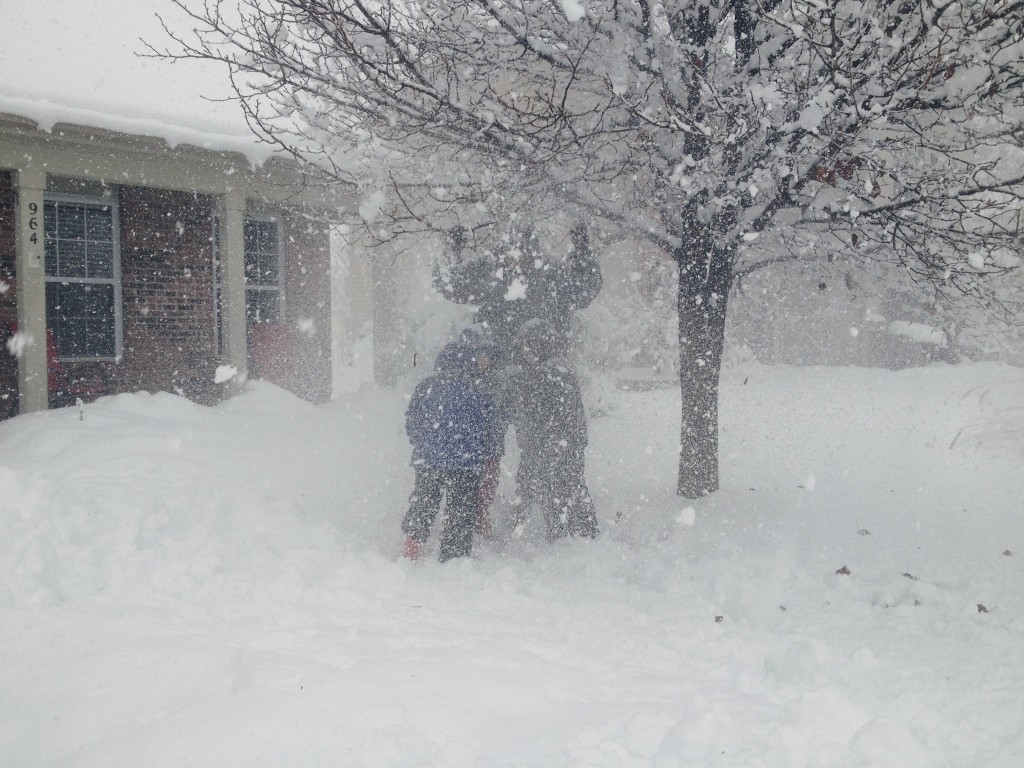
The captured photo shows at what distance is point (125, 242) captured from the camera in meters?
8.70

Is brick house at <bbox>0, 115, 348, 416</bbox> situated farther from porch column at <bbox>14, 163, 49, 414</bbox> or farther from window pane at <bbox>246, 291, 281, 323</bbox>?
window pane at <bbox>246, 291, 281, 323</bbox>

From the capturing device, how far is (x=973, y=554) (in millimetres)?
4512

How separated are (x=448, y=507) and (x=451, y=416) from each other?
622 millimetres

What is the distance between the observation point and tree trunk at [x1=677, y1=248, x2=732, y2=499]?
544 centimetres

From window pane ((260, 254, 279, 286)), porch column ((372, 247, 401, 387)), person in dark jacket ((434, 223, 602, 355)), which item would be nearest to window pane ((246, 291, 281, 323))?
window pane ((260, 254, 279, 286))

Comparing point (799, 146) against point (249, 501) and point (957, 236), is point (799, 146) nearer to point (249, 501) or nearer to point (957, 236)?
point (957, 236)

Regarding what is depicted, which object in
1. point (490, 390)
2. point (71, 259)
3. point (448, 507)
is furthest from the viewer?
point (71, 259)

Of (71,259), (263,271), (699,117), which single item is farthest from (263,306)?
(699,117)

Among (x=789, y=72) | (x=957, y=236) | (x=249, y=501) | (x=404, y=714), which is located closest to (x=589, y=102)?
(x=789, y=72)

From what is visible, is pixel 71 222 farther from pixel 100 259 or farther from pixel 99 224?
pixel 100 259

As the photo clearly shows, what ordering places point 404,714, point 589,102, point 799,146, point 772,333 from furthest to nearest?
point 772,333 → point 589,102 → point 799,146 → point 404,714

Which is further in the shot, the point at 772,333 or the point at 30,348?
the point at 772,333

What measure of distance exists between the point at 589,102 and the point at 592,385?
174 inches

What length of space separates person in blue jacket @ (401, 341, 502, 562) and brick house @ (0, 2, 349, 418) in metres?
3.30
